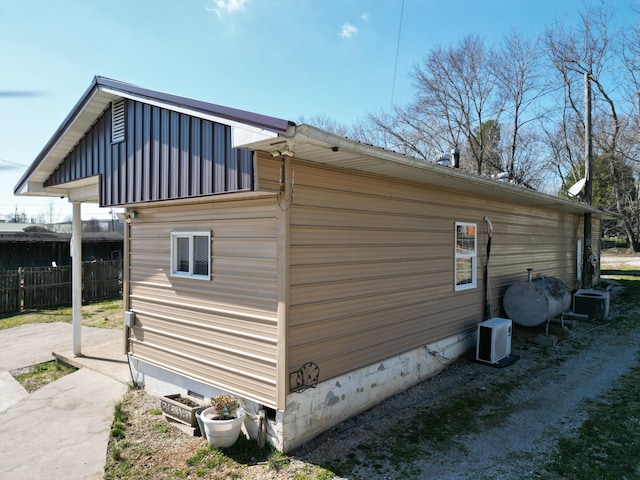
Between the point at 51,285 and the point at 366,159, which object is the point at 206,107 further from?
the point at 51,285

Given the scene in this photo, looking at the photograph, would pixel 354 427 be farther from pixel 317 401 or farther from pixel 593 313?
pixel 593 313

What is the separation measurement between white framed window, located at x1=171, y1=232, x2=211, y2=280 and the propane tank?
5.96 metres

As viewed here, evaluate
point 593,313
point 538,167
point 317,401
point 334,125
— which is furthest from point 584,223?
point 334,125

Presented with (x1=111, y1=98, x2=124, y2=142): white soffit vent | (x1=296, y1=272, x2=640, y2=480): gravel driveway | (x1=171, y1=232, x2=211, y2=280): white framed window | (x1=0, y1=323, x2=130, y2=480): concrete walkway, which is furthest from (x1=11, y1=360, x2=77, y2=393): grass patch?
(x1=296, y1=272, x2=640, y2=480): gravel driveway

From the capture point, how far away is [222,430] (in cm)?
405

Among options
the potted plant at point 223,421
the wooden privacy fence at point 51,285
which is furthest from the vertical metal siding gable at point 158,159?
the wooden privacy fence at point 51,285

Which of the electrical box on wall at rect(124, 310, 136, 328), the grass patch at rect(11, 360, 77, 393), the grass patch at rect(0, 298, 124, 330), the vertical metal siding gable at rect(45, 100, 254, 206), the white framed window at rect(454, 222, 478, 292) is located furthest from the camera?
the grass patch at rect(0, 298, 124, 330)

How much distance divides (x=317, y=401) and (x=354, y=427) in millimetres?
593

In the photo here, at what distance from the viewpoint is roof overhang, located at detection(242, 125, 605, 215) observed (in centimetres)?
334

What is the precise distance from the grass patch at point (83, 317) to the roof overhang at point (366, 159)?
7.92 metres

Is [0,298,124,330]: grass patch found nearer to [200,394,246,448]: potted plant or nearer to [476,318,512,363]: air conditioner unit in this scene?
[200,394,246,448]: potted plant

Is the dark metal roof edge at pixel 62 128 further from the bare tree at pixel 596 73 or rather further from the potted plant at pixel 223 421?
the bare tree at pixel 596 73

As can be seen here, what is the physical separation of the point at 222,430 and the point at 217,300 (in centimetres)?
139

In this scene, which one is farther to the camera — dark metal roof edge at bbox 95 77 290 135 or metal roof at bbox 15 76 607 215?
metal roof at bbox 15 76 607 215
